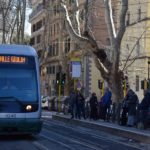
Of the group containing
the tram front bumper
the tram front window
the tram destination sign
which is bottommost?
the tram front bumper

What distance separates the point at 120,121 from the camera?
2456 centimetres

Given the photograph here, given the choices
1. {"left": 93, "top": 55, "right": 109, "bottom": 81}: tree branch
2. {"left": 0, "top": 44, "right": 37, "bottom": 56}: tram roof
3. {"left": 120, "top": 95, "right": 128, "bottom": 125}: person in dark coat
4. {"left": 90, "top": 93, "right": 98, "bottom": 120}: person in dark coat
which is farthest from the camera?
{"left": 93, "top": 55, "right": 109, "bottom": 81}: tree branch

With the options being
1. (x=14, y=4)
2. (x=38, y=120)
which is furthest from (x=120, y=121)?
(x=14, y=4)

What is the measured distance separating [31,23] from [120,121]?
84.4 meters

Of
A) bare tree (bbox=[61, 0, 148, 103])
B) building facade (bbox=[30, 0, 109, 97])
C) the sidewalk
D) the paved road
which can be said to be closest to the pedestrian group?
the sidewalk

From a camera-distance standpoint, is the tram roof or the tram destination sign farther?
the tram roof

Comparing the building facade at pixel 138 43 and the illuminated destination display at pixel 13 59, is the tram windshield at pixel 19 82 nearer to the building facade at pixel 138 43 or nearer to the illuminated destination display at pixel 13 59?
the illuminated destination display at pixel 13 59

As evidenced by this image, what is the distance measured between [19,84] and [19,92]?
0.92 feet

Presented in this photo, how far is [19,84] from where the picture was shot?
1877cm

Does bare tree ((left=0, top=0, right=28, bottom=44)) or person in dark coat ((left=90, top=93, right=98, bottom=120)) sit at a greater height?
bare tree ((left=0, top=0, right=28, bottom=44))

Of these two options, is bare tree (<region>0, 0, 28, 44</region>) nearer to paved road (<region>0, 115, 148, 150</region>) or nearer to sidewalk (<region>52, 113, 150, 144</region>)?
sidewalk (<region>52, 113, 150, 144</region>)

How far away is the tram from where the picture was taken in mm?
18359

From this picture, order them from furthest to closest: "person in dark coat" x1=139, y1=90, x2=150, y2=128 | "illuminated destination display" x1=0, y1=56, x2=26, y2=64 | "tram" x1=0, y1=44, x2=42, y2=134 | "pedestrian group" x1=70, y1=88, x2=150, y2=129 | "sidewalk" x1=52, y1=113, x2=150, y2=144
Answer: "pedestrian group" x1=70, y1=88, x2=150, y2=129, "person in dark coat" x1=139, y1=90, x2=150, y2=128, "sidewalk" x1=52, y1=113, x2=150, y2=144, "illuminated destination display" x1=0, y1=56, x2=26, y2=64, "tram" x1=0, y1=44, x2=42, y2=134

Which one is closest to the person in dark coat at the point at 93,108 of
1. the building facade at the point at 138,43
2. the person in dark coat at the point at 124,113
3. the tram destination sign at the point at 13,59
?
the person in dark coat at the point at 124,113
